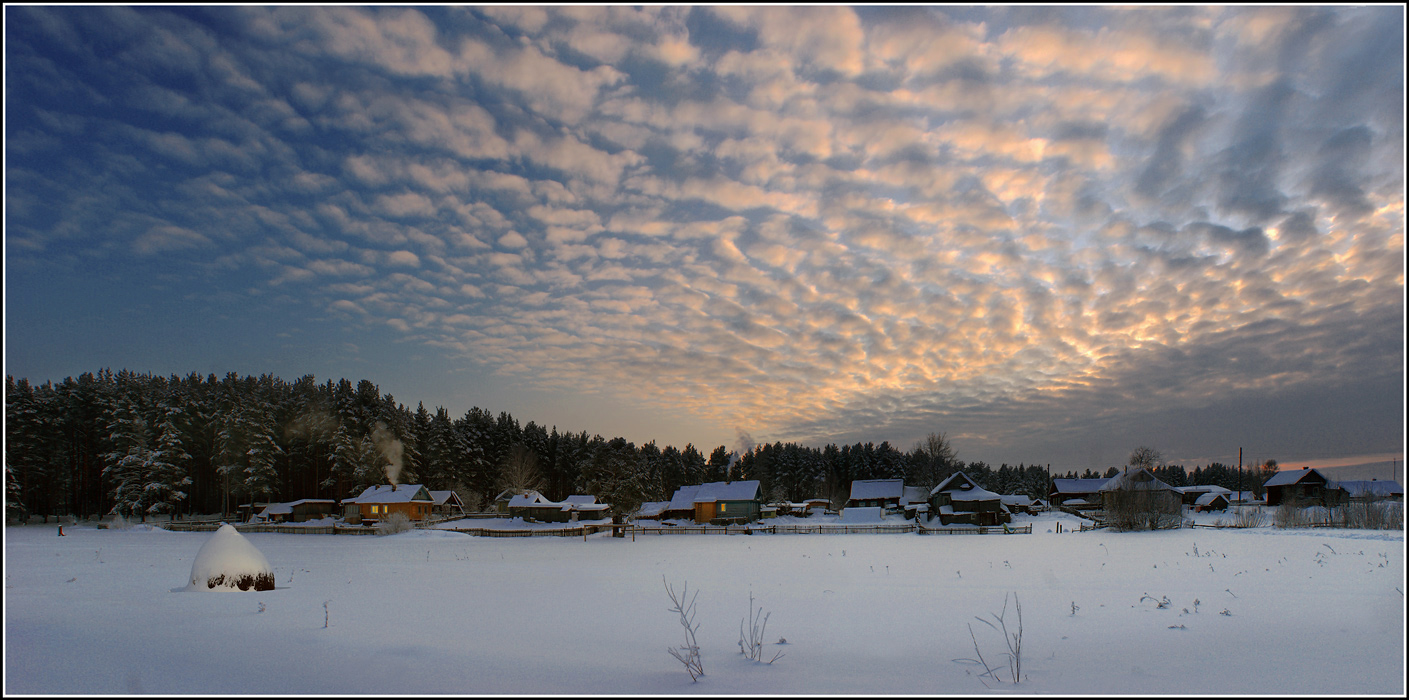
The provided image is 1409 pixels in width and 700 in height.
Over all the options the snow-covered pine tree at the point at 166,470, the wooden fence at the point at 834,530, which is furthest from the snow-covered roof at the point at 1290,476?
the snow-covered pine tree at the point at 166,470

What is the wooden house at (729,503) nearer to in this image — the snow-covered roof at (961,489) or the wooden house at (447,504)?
the snow-covered roof at (961,489)

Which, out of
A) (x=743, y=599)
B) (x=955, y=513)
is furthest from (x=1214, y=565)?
(x=955, y=513)

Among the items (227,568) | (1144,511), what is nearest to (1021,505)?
(1144,511)

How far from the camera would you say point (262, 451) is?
71.9m

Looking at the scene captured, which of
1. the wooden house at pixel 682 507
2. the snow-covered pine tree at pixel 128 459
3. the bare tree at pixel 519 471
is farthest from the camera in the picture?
the bare tree at pixel 519 471

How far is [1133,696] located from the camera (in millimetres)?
8062

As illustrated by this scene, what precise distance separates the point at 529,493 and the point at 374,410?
2614 cm

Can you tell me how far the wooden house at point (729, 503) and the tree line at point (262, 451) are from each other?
1043 cm

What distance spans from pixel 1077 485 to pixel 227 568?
108 meters

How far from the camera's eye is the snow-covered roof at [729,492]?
7844cm

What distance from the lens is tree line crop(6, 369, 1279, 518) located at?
211ft

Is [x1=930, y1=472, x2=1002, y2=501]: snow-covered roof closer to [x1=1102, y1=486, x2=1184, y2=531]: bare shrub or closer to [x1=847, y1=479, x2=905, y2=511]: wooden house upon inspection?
[x1=1102, y1=486, x2=1184, y2=531]: bare shrub

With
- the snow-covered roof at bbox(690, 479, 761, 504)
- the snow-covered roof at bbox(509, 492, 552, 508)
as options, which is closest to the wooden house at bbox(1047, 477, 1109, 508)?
the snow-covered roof at bbox(690, 479, 761, 504)

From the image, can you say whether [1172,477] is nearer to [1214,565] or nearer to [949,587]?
[1214,565]
